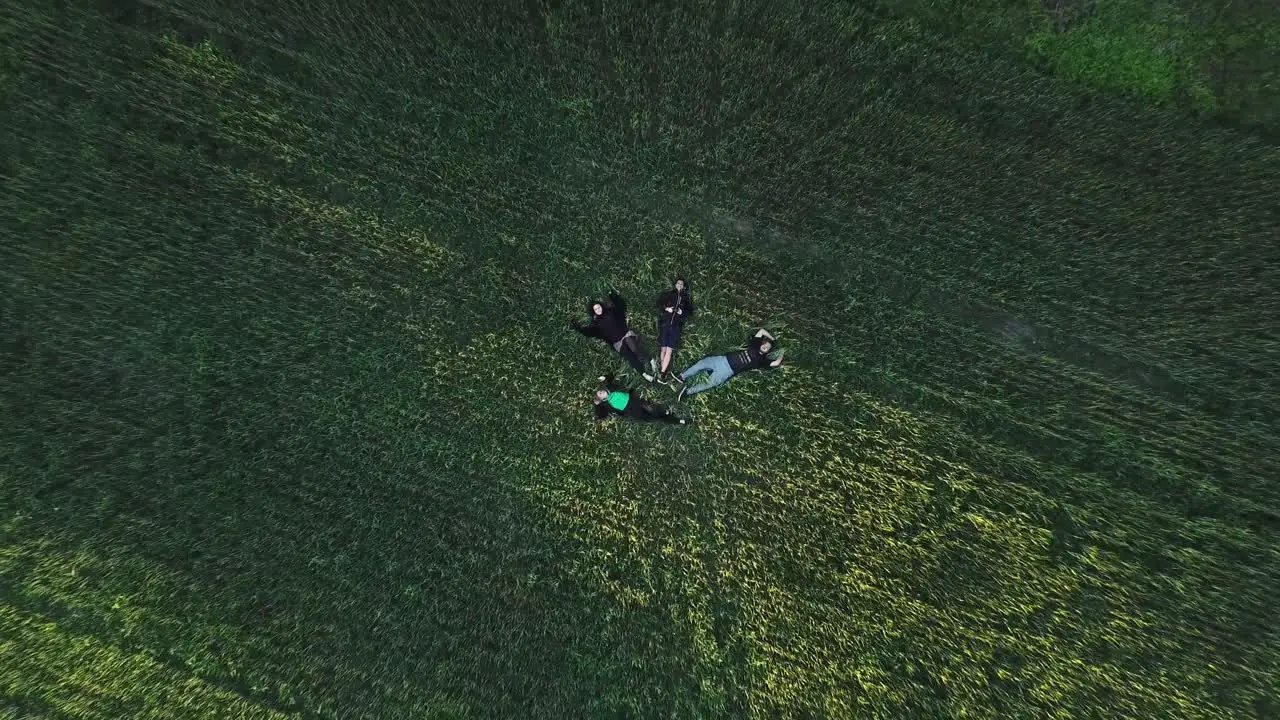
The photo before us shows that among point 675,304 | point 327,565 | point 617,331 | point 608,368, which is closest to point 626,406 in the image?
point 608,368

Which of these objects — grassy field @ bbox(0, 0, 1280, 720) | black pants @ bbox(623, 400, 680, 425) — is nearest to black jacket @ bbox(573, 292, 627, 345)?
grassy field @ bbox(0, 0, 1280, 720)

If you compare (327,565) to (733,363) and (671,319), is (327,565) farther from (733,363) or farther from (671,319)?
(733,363)

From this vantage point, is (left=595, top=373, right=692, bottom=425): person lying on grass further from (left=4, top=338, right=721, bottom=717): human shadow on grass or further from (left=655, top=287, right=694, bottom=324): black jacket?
(left=4, top=338, right=721, bottom=717): human shadow on grass

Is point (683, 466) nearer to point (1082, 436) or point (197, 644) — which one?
point (1082, 436)

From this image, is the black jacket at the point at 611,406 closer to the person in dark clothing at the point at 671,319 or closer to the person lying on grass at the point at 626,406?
the person lying on grass at the point at 626,406

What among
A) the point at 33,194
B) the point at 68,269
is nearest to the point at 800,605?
the point at 68,269

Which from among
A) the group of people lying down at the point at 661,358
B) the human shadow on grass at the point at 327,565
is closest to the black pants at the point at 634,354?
the group of people lying down at the point at 661,358
